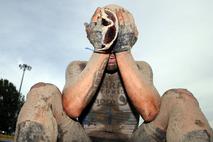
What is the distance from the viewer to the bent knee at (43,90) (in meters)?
2.62

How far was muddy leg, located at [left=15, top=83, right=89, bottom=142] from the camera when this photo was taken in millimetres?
2367

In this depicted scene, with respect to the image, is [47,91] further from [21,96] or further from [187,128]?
[21,96]

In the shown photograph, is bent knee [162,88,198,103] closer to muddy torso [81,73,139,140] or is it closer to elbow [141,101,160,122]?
elbow [141,101,160,122]

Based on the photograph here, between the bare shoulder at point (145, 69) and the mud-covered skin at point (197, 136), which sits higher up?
the bare shoulder at point (145, 69)

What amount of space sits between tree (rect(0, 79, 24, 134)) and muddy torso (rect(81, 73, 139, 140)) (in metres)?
42.1

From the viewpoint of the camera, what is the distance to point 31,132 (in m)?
2.35

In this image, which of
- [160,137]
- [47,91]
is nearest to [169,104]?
[160,137]

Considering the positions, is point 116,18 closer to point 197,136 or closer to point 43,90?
point 43,90

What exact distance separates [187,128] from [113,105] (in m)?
0.97

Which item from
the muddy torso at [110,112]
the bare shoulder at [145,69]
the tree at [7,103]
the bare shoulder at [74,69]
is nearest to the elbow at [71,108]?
the muddy torso at [110,112]

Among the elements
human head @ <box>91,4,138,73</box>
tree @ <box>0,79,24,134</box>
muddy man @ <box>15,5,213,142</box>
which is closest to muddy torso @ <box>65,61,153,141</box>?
muddy man @ <box>15,5,213,142</box>

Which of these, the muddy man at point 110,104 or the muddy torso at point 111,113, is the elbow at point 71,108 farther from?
the muddy torso at point 111,113

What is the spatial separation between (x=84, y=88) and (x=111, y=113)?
50 cm

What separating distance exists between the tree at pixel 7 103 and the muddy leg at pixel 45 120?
42.5 meters
